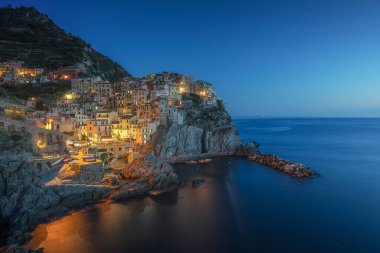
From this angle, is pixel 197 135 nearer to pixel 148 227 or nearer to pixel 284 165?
pixel 284 165

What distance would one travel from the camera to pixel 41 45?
7869 centimetres

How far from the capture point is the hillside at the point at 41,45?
69562 millimetres

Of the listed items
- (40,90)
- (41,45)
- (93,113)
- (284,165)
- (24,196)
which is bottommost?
(284,165)

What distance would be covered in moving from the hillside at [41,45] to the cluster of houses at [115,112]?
19085 millimetres

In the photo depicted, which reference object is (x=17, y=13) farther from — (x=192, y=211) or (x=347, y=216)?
(x=347, y=216)

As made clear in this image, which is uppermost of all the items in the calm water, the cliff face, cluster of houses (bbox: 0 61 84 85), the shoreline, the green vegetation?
cluster of houses (bbox: 0 61 84 85)

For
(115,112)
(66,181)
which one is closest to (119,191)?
(66,181)

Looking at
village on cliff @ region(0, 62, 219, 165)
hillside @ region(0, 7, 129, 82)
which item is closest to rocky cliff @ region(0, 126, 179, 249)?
village on cliff @ region(0, 62, 219, 165)

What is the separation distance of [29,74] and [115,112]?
2923cm

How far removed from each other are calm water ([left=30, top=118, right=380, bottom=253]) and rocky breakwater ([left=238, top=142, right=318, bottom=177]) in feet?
6.85

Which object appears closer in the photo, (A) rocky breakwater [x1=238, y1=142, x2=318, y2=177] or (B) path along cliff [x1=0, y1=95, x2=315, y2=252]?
(B) path along cliff [x1=0, y1=95, x2=315, y2=252]

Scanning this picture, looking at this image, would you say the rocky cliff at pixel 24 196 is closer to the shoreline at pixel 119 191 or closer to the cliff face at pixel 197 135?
the shoreline at pixel 119 191

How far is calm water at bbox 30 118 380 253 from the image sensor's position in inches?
747

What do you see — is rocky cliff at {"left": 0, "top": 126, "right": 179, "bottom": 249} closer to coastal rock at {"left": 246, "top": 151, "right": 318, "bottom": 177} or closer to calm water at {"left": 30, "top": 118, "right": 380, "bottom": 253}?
calm water at {"left": 30, "top": 118, "right": 380, "bottom": 253}
